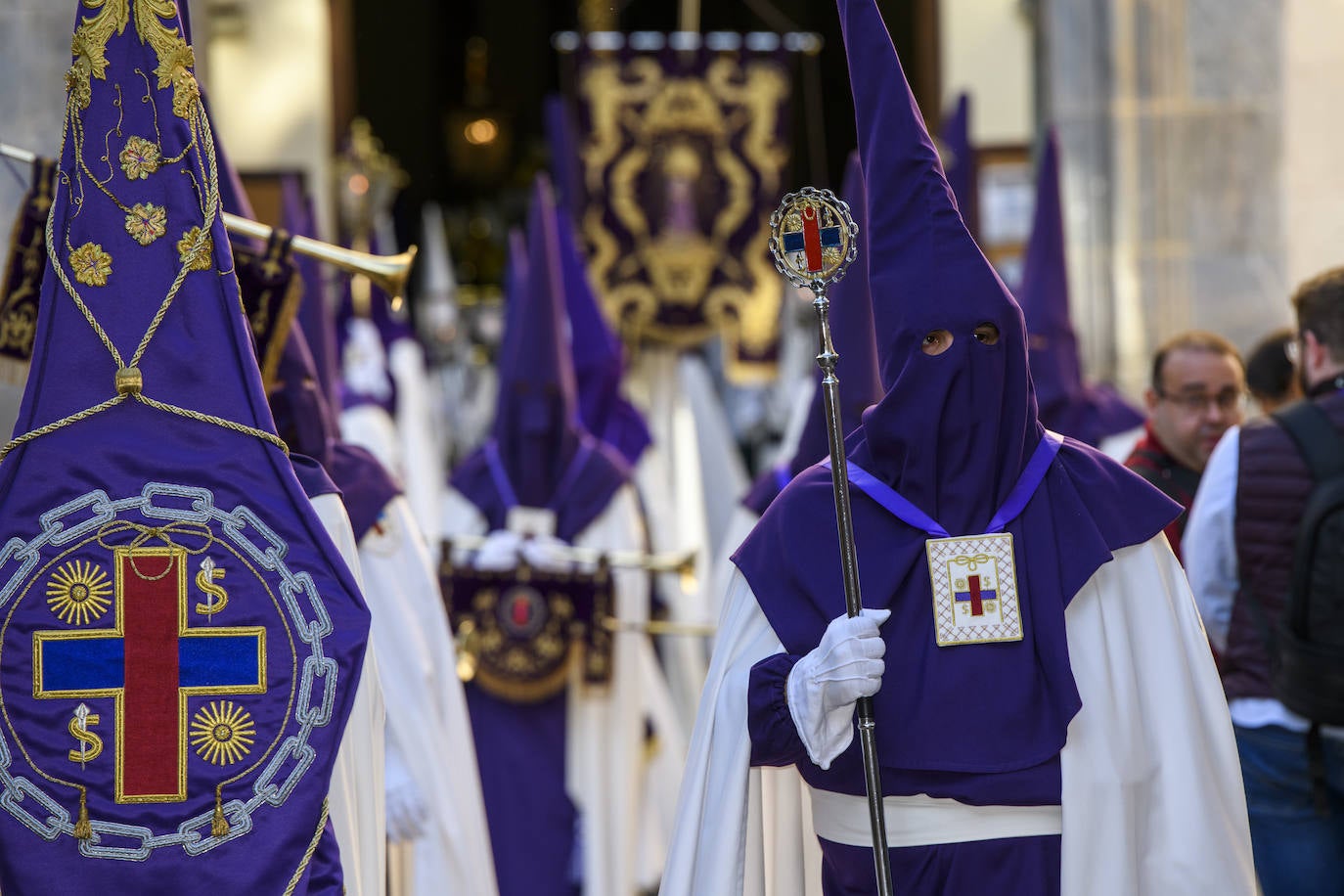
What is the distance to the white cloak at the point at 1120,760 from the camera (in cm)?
366

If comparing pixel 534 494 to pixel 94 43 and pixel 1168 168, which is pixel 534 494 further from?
pixel 1168 168

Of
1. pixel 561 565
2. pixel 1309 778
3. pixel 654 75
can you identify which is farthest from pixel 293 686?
pixel 654 75

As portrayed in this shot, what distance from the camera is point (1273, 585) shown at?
4.75 metres

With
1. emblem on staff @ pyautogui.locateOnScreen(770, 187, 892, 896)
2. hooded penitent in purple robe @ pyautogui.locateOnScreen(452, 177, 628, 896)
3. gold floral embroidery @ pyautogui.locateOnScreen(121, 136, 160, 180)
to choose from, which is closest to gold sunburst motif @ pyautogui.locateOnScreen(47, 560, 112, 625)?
gold floral embroidery @ pyautogui.locateOnScreen(121, 136, 160, 180)

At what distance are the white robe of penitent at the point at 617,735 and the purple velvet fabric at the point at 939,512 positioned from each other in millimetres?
3765

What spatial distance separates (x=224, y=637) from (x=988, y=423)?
5.08 feet

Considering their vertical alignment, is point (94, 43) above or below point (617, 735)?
above

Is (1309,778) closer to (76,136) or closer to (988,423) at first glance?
(988,423)

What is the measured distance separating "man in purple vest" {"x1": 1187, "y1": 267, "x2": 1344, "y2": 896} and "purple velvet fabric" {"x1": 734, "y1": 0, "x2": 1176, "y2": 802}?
3.26 ft

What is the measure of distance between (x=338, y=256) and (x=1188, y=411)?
2.54 m

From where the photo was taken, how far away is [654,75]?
12227 mm

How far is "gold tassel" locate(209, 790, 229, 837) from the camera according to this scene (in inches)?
138

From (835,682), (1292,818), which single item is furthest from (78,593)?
(1292,818)

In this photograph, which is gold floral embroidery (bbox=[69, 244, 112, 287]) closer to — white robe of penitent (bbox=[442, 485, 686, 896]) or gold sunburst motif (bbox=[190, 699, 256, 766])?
gold sunburst motif (bbox=[190, 699, 256, 766])
